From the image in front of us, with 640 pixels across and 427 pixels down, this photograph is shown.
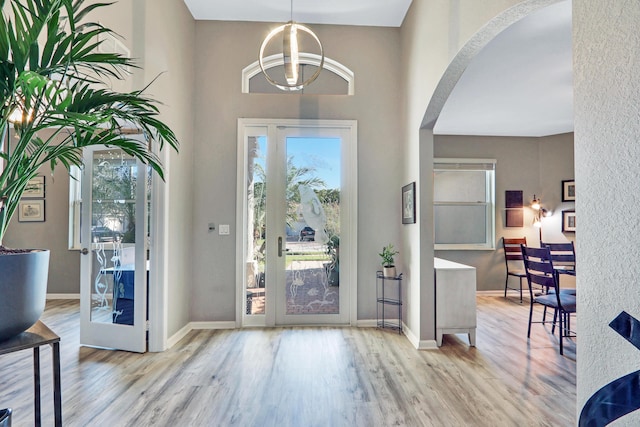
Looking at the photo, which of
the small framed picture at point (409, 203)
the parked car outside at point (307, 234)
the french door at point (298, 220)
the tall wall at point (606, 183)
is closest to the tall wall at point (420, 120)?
the small framed picture at point (409, 203)

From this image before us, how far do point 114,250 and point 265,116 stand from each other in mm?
2134

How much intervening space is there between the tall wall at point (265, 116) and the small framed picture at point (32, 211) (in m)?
3.35

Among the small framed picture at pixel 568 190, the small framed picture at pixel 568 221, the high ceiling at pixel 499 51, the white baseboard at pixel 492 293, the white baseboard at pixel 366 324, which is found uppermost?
the high ceiling at pixel 499 51

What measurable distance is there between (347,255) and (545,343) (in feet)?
7.26

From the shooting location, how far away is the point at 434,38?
2.99m

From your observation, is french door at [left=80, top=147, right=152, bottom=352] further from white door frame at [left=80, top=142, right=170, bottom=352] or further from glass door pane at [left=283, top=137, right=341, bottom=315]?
glass door pane at [left=283, top=137, right=341, bottom=315]

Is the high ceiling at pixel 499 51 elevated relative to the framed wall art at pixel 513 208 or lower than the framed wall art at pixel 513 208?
elevated

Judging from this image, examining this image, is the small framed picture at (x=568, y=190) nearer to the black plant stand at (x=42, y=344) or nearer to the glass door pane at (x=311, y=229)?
the glass door pane at (x=311, y=229)

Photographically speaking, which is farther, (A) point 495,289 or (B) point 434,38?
(A) point 495,289

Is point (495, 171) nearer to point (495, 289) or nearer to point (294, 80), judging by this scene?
point (495, 289)

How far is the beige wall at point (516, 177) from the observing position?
6.27m

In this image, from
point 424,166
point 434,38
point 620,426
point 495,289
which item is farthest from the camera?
point 495,289

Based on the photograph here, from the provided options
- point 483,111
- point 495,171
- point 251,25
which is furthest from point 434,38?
point 495,171

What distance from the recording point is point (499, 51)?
353 cm
